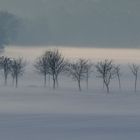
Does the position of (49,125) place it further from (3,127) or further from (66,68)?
(66,68)

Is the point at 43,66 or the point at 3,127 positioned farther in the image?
the point at 43,66

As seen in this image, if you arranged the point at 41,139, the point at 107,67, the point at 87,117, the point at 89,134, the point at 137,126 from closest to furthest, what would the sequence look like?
1. the point at 41,139
2. the point at 89,134
3. the point at 137,126
4. the point at 87,117
5. the point at 107,67

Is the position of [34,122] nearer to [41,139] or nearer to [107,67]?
[41,139]

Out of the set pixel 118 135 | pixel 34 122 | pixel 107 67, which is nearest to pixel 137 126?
pixel 118 135

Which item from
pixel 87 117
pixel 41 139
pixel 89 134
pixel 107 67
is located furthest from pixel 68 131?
pixel 107 67

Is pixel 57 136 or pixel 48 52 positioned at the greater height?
pixel 48 52

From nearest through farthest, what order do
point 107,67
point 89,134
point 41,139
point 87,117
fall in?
point 41,139, point 89,134, point 87,117, point 107,67

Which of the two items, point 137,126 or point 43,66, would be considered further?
point 43,66

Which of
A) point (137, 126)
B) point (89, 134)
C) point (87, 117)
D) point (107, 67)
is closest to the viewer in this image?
point (89, 134)

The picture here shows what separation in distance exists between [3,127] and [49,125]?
284 centimetres

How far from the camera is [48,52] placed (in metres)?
102

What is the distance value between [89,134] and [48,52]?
236ft

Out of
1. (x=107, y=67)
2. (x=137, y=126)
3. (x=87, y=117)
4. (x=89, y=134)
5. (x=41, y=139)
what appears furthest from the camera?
(x=107, y=67)

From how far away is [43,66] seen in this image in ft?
326
